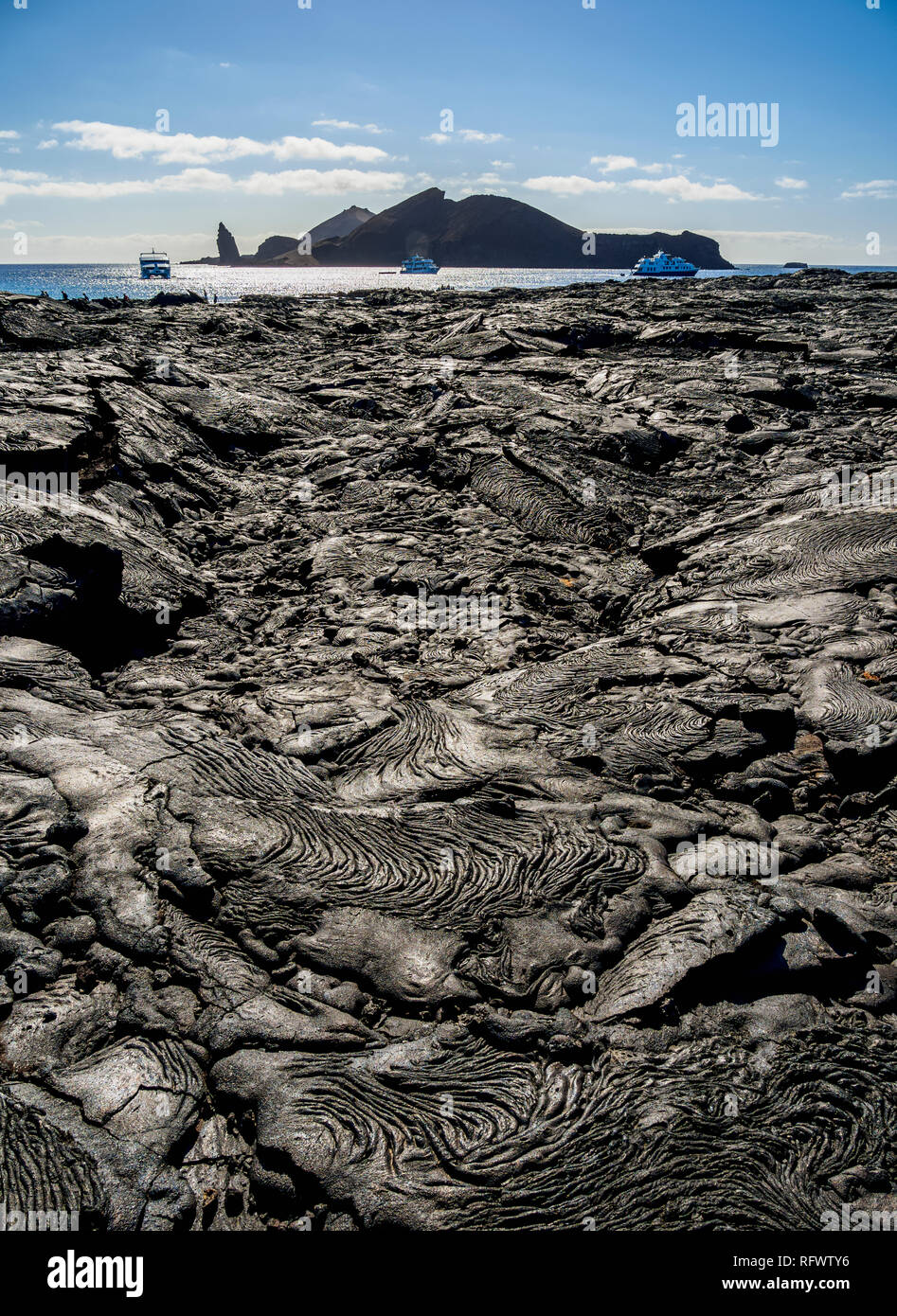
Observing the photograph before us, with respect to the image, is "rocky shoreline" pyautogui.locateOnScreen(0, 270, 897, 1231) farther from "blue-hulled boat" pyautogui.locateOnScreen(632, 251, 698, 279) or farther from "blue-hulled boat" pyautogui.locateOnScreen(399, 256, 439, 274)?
"blue-hulled boat" pyautogui.locateOnScreen(399, 256, 439, 274)

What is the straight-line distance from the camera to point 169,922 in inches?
139

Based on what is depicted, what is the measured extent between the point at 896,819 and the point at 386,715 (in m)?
3.24

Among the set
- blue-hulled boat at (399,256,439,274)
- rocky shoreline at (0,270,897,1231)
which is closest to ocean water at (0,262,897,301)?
blue-hulled boat at (399,256,439,274)

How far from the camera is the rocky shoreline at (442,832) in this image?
2723 mm

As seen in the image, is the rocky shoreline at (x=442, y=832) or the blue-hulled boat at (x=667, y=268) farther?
Result: the blue-hulled boat at (x=667, y=268)

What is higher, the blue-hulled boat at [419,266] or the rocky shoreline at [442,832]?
the blue-hulled boat at [419,266]

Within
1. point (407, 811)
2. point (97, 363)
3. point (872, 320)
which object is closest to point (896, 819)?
point (407, 811)

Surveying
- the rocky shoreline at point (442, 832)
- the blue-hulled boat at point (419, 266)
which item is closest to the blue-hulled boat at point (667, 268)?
the rocky shoreline at point (442, 832)

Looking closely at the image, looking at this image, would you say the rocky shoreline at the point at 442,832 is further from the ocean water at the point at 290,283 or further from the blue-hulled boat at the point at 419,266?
the blue-hulled boat at the point at 419,266

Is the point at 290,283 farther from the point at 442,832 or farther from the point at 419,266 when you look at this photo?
the point at 442,832

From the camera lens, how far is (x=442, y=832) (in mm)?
4184

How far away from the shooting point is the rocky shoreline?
272 centimetres

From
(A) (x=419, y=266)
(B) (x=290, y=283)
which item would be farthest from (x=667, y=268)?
(A) (x=419, y=266)
